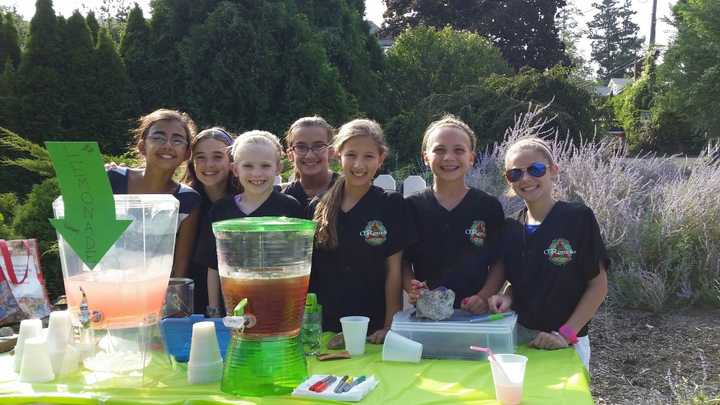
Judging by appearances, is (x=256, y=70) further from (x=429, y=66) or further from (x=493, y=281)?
(x=493, y=281)

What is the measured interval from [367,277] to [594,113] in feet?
36.1

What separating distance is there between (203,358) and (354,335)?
20.6 inches

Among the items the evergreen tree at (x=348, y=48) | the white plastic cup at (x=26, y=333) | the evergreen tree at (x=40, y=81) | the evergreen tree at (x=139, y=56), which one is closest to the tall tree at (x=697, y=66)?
the evergreen tree at (x=348, y=48)

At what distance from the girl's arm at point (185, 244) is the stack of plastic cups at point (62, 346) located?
696mm

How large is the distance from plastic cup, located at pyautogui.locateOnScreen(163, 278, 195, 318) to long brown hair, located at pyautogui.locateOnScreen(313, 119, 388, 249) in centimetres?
54

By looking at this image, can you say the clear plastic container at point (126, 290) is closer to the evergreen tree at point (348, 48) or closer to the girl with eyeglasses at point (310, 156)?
the girl with eyeglasses at point (310, 156)

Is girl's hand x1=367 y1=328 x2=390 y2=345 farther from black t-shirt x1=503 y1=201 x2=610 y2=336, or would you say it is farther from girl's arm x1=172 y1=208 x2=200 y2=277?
girl's arm x1=172 y1=208 x2=200 y2=277

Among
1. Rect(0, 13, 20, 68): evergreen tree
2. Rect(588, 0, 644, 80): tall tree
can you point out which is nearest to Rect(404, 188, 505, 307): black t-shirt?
Rect(0, 13, 20, 68): evergreen tree

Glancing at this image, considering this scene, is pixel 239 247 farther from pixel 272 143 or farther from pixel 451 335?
pixel 272 143

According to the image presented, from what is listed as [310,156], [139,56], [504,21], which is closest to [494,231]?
[310,156]

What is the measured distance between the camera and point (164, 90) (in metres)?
10.8

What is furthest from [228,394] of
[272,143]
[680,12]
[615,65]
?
[615,65]

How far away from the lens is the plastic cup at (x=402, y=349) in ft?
6.82

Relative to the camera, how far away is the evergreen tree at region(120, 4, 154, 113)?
10750 millimetres
